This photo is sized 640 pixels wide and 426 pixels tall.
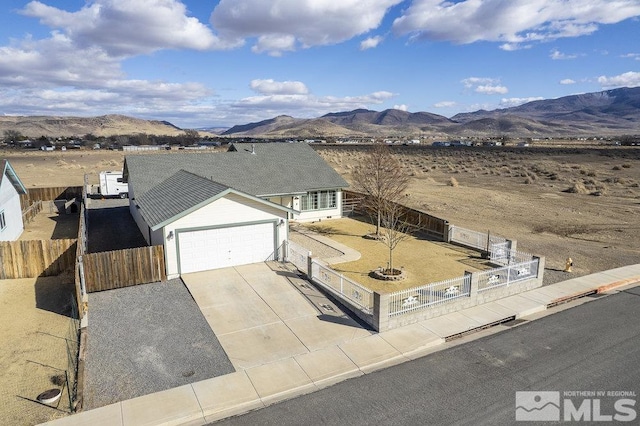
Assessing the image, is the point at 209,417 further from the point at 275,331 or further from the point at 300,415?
the point at 275,331

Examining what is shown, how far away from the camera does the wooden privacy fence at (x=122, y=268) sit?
17.0 metres

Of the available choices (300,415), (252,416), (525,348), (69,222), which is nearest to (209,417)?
(252,416)

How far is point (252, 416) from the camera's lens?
33.3 feet

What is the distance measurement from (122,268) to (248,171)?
15.0m

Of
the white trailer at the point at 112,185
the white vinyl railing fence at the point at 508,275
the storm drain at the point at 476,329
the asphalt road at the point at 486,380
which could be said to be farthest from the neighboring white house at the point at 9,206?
the white vinyl railing fence at the point at 508,275

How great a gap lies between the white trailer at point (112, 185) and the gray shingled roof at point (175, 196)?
15694 millimetres

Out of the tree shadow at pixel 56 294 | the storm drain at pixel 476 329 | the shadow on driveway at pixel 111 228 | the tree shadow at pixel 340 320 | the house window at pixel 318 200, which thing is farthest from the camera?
the house window at pixel 318 200

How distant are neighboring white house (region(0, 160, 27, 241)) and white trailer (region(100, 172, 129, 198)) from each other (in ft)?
36.6

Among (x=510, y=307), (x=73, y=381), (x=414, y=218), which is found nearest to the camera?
(x=73, y=381)

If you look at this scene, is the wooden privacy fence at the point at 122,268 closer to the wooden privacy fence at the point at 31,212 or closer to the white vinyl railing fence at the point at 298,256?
the white vinyl railing fence at the point at 298,256

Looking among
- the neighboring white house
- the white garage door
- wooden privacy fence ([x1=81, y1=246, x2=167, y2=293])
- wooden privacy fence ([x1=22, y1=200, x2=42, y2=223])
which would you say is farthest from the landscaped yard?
wooden privacy fence ([x1=22, y1=200, x2=42, y2=223])

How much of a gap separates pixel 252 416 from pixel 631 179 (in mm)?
58867

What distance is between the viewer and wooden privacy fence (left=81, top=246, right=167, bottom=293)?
→ 1702cm

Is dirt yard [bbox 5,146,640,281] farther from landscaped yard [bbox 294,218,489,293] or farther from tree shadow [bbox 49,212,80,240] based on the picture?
tree shadow [bbox 49,212,80,240]
